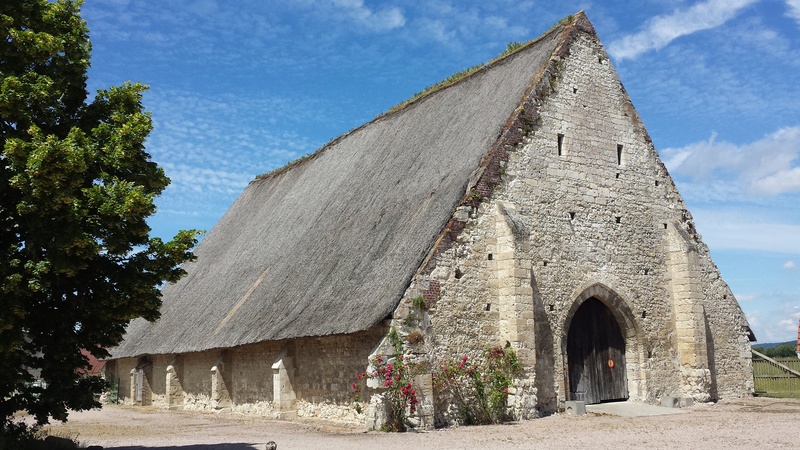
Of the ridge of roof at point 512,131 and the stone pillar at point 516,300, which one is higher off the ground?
the ridge of roof at point 512,131

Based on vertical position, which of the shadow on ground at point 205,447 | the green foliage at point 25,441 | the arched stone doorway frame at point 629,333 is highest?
the arched stone doorway frame at point 629,333

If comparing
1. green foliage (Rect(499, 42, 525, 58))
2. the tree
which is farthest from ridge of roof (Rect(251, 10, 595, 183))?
the tree

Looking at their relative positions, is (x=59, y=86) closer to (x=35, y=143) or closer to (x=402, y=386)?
(x=35, y=143)

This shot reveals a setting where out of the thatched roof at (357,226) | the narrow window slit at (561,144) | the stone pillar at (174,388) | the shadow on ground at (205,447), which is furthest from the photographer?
the stone pillar at (174,388)

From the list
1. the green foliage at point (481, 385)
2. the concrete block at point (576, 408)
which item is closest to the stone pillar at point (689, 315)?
the concrete block at point (576, 408)

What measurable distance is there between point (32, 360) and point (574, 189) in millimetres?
11284

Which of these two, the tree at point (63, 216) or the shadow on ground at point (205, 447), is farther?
the shadow on ground at point (205, 447)

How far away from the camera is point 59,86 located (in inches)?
391

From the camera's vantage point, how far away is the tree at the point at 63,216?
8.82 metres

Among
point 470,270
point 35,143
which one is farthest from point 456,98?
point 35,143

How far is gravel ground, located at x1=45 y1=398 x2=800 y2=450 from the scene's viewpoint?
1062 cm

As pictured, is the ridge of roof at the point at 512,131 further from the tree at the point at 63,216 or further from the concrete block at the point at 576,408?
the tree at the point at 63,216

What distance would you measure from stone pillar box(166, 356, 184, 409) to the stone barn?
5.22 feet

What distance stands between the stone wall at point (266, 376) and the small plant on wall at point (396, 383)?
0.57 m
